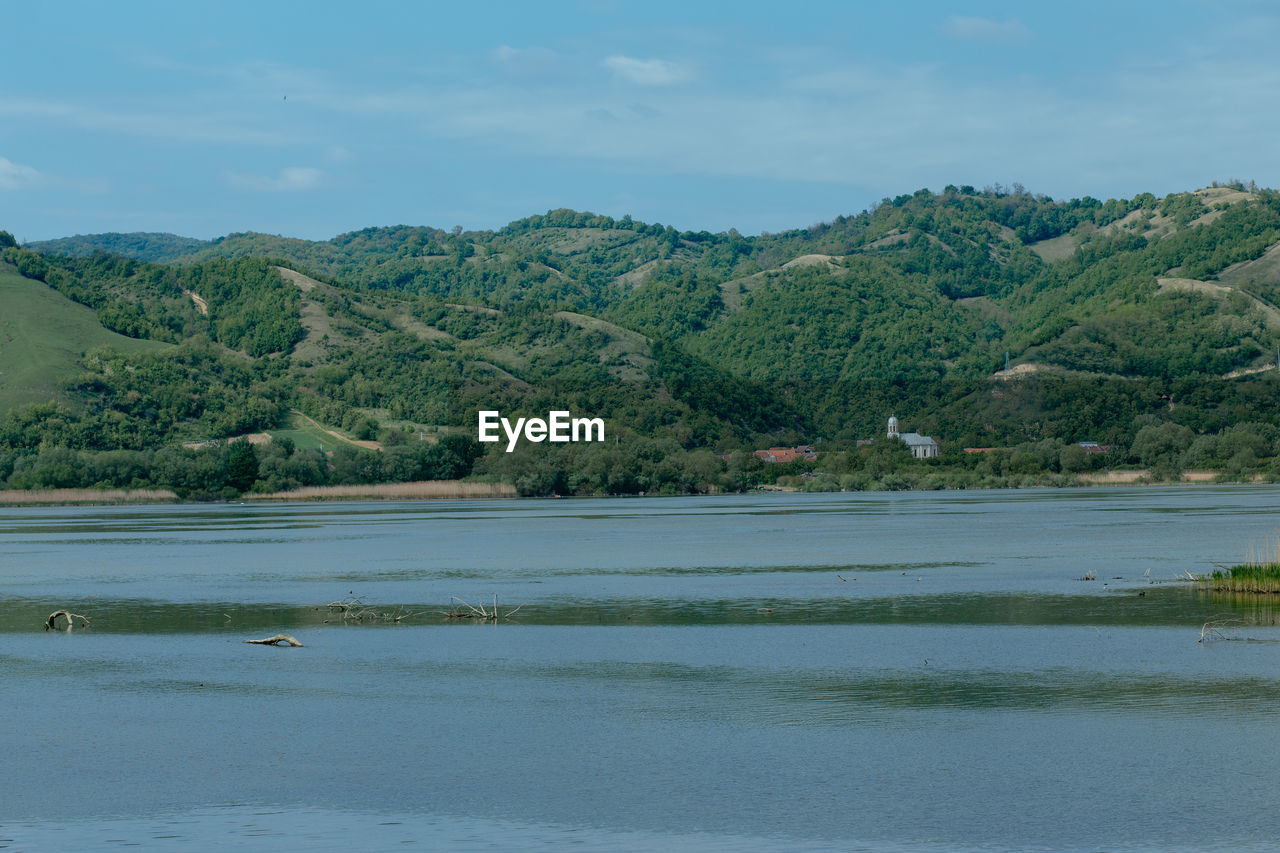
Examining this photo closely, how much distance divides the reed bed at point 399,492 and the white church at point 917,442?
44242 millimetres

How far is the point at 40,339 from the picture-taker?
14025 cm

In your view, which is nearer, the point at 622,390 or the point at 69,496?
the point at 69,496

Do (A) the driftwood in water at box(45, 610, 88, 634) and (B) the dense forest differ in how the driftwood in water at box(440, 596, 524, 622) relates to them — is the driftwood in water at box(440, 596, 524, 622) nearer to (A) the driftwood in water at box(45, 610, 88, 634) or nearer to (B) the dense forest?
(A) the driftwood in water at box(45, 610, 88, 634)

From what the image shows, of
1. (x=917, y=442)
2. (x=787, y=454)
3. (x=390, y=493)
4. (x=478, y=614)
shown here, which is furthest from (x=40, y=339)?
(x=478, y=614)

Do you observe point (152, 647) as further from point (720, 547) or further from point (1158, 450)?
point (1158, 450)

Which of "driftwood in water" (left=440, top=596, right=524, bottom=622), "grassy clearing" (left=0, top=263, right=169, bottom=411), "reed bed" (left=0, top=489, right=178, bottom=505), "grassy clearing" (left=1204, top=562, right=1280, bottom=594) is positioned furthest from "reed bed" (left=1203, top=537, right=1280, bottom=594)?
"grassy clearing" (left=0, top=263, right=169, bottom=411)

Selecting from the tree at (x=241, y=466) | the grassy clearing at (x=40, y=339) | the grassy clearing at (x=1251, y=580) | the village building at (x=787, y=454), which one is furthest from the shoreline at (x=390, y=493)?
the grassy clearing at (x=1251, y=580)

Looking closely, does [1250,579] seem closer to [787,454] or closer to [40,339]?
[787,454]

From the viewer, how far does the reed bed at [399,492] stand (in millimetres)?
105750

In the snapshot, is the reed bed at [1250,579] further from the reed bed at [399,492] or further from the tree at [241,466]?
the tree at [241,466]

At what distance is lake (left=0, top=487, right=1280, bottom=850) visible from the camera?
10.8 m

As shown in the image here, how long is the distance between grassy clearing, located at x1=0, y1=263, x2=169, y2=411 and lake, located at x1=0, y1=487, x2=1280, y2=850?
9843 centimetres

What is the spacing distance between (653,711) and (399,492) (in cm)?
9620

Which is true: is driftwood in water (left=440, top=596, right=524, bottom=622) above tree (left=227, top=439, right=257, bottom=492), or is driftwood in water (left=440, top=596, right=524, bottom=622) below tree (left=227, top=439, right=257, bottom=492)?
below
